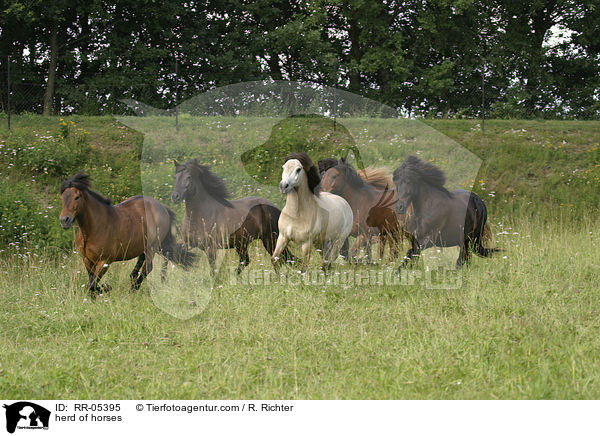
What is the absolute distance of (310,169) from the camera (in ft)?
19.7

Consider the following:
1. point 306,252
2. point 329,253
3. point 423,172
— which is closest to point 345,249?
point 329,253

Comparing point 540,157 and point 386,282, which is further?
point 540,157

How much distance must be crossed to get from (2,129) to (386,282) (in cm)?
1157

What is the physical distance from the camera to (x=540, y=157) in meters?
13.9

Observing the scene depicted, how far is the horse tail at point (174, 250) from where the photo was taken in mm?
6488

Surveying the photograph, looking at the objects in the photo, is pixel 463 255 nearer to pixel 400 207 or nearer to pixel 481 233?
pixel 481 233

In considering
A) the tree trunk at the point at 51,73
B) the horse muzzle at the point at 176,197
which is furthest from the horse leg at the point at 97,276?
the tree trunk at the point at 51,73

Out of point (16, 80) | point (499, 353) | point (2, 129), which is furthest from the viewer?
point (16, 80)

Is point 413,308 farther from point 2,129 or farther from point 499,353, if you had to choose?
point 2,129

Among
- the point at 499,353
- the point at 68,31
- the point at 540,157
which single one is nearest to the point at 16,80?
the point at 68,31

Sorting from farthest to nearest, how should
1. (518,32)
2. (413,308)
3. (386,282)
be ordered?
(518,32) → (386,282) → (413,308)

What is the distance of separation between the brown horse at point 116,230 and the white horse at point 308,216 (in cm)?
125

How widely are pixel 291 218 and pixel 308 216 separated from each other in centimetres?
20

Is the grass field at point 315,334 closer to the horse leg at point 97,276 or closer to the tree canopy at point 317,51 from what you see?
the horse leg at point 97,276
